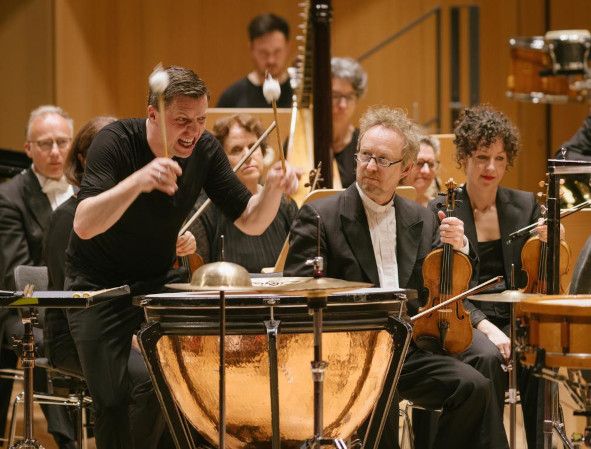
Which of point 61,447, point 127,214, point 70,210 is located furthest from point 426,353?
point 61,447

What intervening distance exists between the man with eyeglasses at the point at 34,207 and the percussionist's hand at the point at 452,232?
185cm

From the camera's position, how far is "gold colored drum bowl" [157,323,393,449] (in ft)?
9.63

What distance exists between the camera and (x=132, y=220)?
3.39 metres

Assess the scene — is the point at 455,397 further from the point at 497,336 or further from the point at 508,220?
the point at 508,220

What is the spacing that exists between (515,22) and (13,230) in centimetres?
489

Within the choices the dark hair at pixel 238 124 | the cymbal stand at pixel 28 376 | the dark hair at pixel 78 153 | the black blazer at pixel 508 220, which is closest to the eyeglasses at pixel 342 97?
the dark hair at pixel 238 124

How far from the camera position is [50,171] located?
16.2 feet

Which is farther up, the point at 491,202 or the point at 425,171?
the point at 425,171

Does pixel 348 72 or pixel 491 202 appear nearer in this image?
pixel 491 202

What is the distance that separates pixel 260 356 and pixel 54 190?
2274 millimetres

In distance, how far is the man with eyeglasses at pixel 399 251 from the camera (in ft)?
11.5

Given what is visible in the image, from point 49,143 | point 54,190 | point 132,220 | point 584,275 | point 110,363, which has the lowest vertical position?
point 110,363

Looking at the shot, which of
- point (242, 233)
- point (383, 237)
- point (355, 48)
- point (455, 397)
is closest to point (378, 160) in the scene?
point (383, 237)

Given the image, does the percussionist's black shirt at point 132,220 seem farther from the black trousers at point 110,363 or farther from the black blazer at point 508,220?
the black blazer at point 508,220
